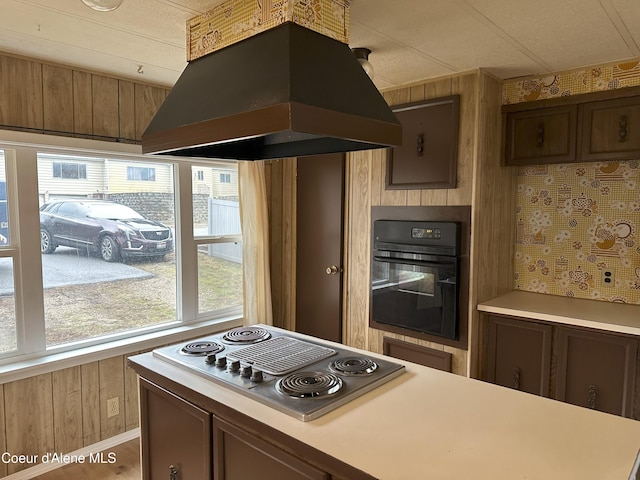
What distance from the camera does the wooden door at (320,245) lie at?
3.46 m

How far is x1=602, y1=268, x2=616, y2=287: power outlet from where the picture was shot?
9.45 ft

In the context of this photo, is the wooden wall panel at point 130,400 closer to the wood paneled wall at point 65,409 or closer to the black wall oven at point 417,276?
the wood paneled wall at point 65,409

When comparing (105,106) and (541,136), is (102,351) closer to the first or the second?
(105,106)

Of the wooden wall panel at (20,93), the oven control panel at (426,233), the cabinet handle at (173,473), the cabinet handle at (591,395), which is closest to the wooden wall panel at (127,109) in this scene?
the wooden wall panel at (20,93)

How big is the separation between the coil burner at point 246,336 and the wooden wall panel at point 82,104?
5.38 feet

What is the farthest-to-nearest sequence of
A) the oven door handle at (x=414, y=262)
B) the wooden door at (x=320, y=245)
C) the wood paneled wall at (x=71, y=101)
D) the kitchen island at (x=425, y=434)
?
the wooden door at (x=320, y=245), the oven door handle at (x=414, y=262), the wood paneled wall at (x=71, y=101), the kitchen island at (x=425, y=434)

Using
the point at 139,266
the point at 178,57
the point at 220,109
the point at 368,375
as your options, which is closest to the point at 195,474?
the point at 368,375

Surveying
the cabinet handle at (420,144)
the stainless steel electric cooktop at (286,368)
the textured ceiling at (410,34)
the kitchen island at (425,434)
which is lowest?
the kitchen island at (425,434)

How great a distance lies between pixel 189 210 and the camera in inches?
133

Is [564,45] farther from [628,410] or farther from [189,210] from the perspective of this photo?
[189,210]

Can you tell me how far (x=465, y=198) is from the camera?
2.76 meters

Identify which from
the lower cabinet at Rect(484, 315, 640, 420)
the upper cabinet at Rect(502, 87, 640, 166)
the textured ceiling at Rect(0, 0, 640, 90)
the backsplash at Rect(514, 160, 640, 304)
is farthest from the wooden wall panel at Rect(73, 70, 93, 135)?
the backsplash at Rect(514, 160, 640, 304)

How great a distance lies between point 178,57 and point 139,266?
1483 mm

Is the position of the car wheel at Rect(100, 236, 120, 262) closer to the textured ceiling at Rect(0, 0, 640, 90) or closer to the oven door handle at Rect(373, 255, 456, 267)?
the textured ceiling at Rect(0, 0, 640, 90)
